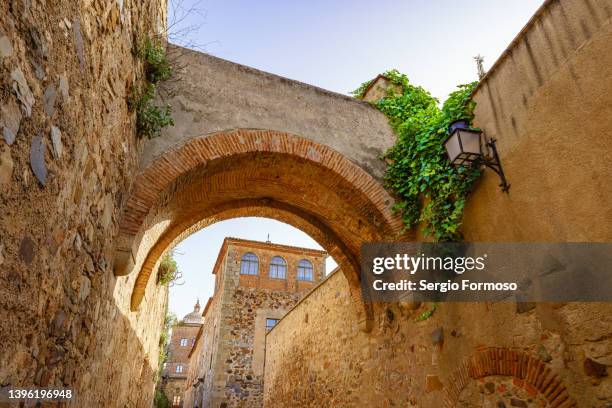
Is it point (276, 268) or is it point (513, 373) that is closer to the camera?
point (513, 373)

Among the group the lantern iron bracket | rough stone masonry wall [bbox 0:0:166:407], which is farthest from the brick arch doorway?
the lantern iron bracket

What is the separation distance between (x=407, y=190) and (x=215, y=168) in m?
2.41

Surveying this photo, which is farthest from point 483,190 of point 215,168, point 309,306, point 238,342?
point 238,342

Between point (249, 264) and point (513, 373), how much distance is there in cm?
1435

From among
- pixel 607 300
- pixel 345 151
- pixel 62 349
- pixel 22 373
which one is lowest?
pixel 22 373

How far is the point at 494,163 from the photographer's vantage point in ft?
11.9

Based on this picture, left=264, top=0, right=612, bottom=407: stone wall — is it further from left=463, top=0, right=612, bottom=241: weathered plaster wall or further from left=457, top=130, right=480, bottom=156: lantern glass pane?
left=457, top=130, right=480, bottom=156: lantern glass pane

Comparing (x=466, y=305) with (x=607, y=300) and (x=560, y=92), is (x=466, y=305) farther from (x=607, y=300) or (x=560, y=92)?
(x=560, y=92)

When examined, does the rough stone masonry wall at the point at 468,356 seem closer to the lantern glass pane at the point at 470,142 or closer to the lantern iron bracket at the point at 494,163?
the lantern iron bracket at the point at 494,163

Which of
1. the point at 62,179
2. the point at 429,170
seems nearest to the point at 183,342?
the point at 429,170

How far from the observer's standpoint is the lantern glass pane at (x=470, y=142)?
12.2 feet

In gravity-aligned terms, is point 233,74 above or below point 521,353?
above

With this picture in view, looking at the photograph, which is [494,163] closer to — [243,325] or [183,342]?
[243,325]

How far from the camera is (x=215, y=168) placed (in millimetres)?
4832
